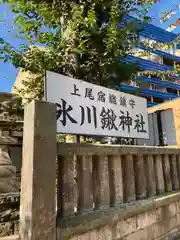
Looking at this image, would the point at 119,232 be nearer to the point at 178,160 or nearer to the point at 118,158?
the point at 118,158

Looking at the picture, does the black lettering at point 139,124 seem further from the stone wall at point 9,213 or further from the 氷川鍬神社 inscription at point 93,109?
the stone wall at point 9,213

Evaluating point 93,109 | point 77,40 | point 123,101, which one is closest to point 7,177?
point 93,109

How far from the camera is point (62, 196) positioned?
1605 millimetres

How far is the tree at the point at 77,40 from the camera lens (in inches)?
137

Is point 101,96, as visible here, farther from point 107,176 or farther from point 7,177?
point 7,177

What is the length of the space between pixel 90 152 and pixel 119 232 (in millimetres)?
769

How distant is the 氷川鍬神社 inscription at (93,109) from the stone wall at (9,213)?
0.77 m

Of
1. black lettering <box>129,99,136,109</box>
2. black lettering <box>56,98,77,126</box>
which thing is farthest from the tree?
black lettering <box>56,98,77,126</box>

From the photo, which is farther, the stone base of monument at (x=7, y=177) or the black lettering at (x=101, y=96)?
the black lettering at (x=101, y=96)

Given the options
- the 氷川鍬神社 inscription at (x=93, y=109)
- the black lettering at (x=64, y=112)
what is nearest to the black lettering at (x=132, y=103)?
the 氷川鍬神社 inscription at (x=93, y=109)

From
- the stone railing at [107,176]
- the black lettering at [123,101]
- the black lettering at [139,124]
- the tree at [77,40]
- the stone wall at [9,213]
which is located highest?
the tree at [77,40]

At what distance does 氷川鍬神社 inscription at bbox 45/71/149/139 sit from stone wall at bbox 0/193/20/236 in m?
0.77

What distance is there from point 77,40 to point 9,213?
285 centimetres

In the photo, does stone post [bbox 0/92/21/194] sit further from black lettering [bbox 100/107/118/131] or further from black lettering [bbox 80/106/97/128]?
black lettering [bbox 100/107/118/131]
